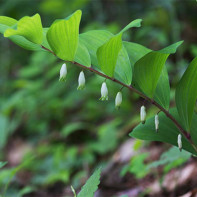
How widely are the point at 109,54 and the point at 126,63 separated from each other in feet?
0.44

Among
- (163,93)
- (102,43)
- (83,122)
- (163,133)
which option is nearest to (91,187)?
(163,133)

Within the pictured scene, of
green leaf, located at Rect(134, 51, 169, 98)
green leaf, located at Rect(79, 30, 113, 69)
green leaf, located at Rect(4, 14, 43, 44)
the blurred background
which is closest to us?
green leaf, located at Rect(4, 14, 43, 44)

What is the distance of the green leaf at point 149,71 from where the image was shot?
4.10ft

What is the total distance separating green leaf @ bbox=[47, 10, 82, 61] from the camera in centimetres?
118

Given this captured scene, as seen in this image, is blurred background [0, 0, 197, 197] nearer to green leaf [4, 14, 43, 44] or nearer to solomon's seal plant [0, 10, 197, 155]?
solomon's seal plant [0, 10, 197, 155]

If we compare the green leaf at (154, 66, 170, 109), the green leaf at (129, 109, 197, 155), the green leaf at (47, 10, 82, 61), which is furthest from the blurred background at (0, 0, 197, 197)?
the green leaf at (47, 10, 82, 61)

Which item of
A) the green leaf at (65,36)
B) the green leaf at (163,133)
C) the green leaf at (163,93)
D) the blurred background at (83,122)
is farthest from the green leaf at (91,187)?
the blurred background at (83,122)

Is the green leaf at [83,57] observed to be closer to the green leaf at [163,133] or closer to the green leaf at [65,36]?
the green leaf at [65,36]

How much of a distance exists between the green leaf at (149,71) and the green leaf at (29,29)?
41 cm

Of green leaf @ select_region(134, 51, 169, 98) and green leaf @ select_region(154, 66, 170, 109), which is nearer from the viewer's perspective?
green leaf @ select_region(134, 51, 169, 98)

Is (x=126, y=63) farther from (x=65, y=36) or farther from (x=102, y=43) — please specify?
(x=65, y=36)

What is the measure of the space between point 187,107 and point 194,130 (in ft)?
0.62

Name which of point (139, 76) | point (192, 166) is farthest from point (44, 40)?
point (192, 166)

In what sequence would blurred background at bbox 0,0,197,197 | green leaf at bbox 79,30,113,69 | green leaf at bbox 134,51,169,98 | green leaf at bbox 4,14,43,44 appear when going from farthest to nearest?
1. blurred background at bbox 0,0,197,197
2. green leaf at bbox 79,30,113,69
3. green leaf at bbox 134,51,169,98
4. green leaf at bbox 4,14,43,44
